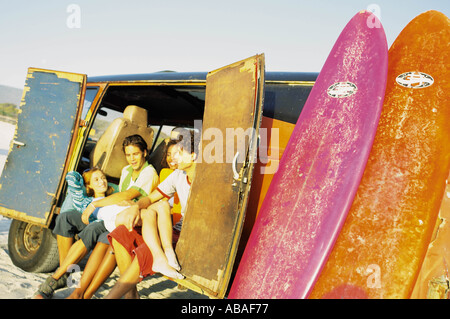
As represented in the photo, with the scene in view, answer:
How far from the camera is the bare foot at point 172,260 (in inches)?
98.9

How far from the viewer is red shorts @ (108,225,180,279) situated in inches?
99.0

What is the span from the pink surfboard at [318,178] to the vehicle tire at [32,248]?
2.56m

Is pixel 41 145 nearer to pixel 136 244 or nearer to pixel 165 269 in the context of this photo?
pixel 136 244

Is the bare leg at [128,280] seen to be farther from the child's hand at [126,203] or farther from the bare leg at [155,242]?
the child's hand at [126,203]

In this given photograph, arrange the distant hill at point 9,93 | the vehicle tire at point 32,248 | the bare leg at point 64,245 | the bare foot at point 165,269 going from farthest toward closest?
1. the distant hill at point 9,93
2. the vehicle tire at point 32,248
3. the bare leg at point 64,245
4. the bare foot at point 165,269

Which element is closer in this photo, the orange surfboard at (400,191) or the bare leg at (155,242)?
the orange surfboard at (400,191)

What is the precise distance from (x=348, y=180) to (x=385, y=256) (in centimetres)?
55

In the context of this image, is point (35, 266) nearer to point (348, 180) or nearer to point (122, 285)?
point (122, 285)

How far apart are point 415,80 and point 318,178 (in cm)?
117

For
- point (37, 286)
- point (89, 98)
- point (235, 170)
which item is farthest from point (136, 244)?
point (89, 98)

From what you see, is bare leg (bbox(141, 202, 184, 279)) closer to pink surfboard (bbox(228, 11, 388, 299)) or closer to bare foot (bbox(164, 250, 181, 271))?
bare foot (bbox(164, 250, 181, 271))
